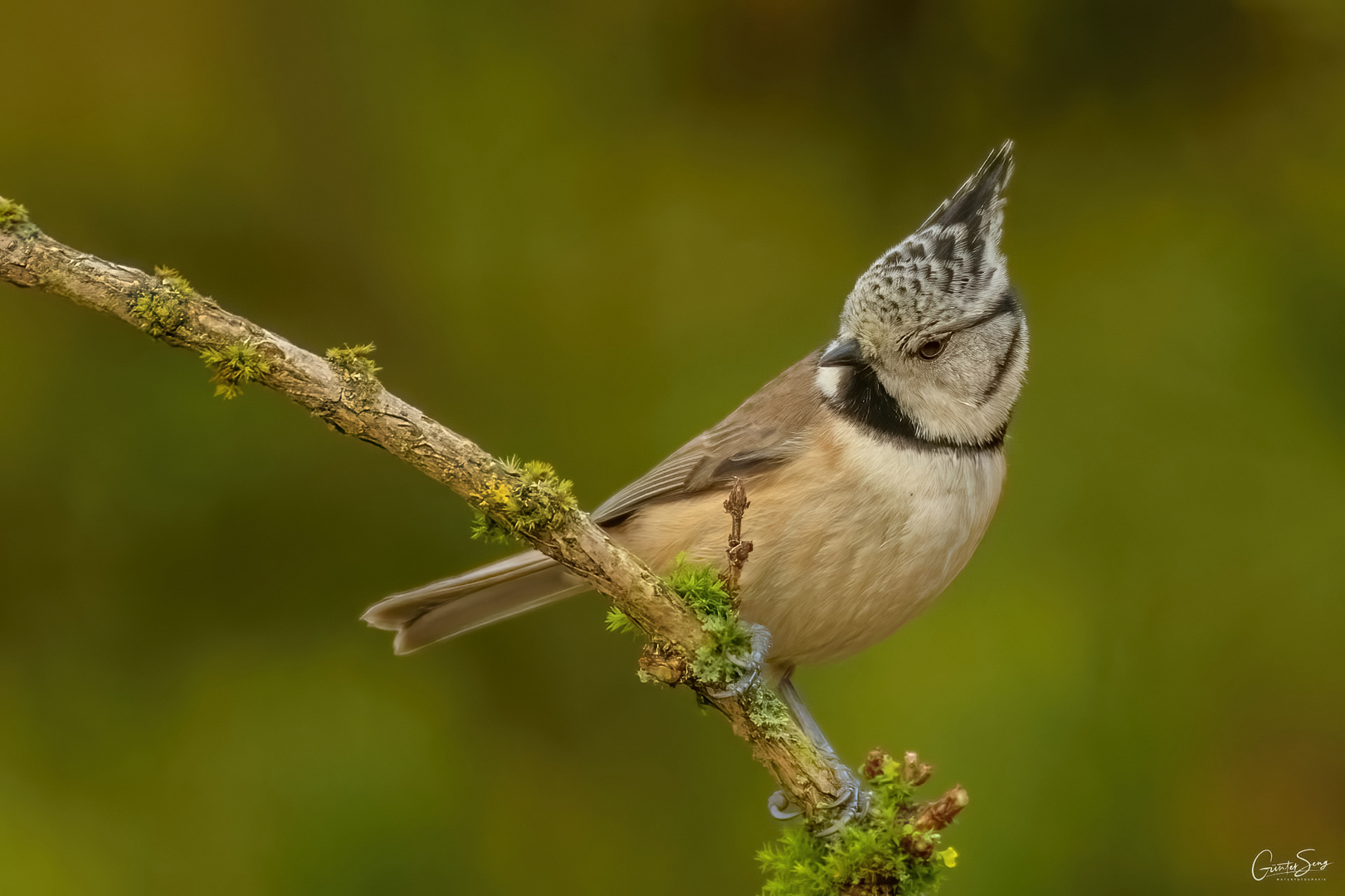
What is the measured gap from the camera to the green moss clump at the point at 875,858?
162 cm

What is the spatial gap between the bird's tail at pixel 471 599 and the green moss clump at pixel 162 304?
90 centimetres

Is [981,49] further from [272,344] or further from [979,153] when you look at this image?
[272,344]

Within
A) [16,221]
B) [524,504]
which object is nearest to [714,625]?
[524,504]

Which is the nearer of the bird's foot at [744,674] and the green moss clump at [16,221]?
the green moss clump at [16,221]

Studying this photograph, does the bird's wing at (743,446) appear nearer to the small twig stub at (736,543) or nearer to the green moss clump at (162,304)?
the small twig stub at (736,543)

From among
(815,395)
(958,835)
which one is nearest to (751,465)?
(815,395)

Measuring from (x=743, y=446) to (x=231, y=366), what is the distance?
3.63ft

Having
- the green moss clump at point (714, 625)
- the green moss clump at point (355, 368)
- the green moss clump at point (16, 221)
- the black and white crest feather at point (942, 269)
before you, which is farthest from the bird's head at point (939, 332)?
the green moss clump at point (16, 221)

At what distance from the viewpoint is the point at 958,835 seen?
2.76 metres

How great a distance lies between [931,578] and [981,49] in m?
1.88

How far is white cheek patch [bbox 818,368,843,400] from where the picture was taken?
2150 millimetres

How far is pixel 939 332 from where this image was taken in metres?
2.03

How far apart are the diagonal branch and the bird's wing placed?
2.06 ft

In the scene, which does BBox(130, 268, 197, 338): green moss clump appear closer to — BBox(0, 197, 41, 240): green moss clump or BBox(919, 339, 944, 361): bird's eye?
BBox(0, 197, 41, 240): green moss clump
